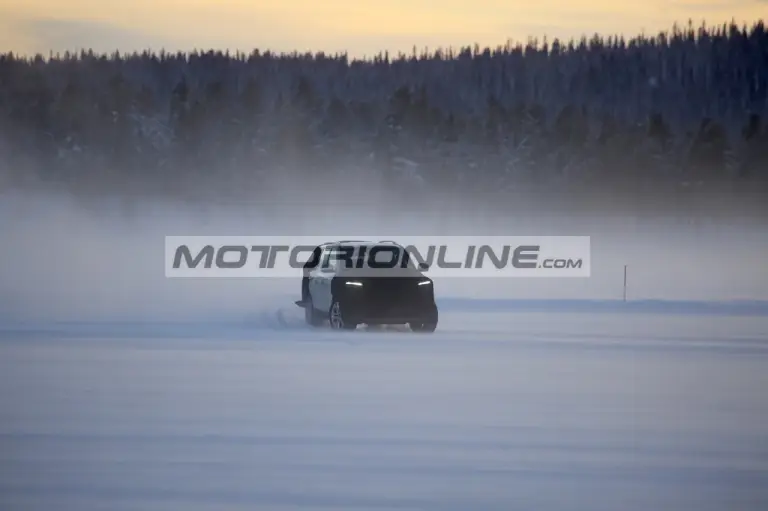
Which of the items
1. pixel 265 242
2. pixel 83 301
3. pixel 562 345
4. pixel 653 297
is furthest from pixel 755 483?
pixel 265 242

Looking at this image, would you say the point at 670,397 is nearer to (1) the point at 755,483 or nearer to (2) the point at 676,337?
(1) the point at 755,483

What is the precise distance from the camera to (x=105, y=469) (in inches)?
360

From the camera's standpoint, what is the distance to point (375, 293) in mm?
22156

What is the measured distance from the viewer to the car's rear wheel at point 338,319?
22.4m

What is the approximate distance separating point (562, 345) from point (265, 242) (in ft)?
203

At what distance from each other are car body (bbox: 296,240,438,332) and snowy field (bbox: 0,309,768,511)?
5.66 ft

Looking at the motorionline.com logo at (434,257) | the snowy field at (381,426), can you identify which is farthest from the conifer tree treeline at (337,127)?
the snowy field at (381,426)

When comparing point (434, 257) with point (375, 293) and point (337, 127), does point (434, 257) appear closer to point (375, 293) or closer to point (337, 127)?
point (375, 293)

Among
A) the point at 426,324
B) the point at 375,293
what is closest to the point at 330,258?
the point at 375,293

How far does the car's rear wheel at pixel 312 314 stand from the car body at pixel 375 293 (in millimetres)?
789

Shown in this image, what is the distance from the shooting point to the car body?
2217 centimetres

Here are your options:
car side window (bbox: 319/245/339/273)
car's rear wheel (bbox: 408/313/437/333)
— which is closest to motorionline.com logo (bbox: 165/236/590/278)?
car side window (bbox: 319/245/339/273)

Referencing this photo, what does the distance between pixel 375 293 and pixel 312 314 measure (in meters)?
2.61

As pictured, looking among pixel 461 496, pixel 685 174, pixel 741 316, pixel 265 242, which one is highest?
pixel 685 174
